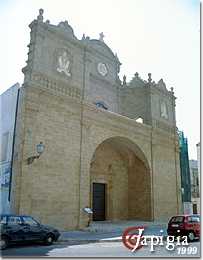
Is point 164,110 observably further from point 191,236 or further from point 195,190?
point 195,190

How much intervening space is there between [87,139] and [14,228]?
7515 millimetres

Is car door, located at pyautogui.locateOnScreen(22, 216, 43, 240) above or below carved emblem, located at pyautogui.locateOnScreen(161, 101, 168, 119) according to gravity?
below

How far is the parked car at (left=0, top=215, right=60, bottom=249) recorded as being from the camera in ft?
34.4

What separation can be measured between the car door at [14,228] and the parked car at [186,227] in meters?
6.29

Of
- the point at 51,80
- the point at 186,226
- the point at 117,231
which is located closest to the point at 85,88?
the point at 51,80

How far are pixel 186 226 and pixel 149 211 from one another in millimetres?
8283

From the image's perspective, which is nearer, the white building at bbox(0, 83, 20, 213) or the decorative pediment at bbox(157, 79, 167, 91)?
the white building at bbox(0, 83, 20, 213)

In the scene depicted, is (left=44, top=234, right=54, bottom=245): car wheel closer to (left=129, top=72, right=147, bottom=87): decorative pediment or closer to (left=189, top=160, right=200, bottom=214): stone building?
(left=129, top=72, right=147, bottom=87): decorative pediment

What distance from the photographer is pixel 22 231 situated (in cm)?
1088

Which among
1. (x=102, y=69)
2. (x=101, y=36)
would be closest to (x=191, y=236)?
(x=102, y=69)

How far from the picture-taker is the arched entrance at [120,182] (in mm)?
20797

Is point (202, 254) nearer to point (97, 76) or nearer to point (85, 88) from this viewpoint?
point (85, 88)

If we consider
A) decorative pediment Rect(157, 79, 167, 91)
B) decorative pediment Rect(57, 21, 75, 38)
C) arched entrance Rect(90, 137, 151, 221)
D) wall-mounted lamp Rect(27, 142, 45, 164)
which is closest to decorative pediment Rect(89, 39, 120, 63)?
decorative pediment Rect(157, 79, 167, 91)

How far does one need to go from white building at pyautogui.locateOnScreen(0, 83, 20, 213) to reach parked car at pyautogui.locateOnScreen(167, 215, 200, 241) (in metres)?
7.09
